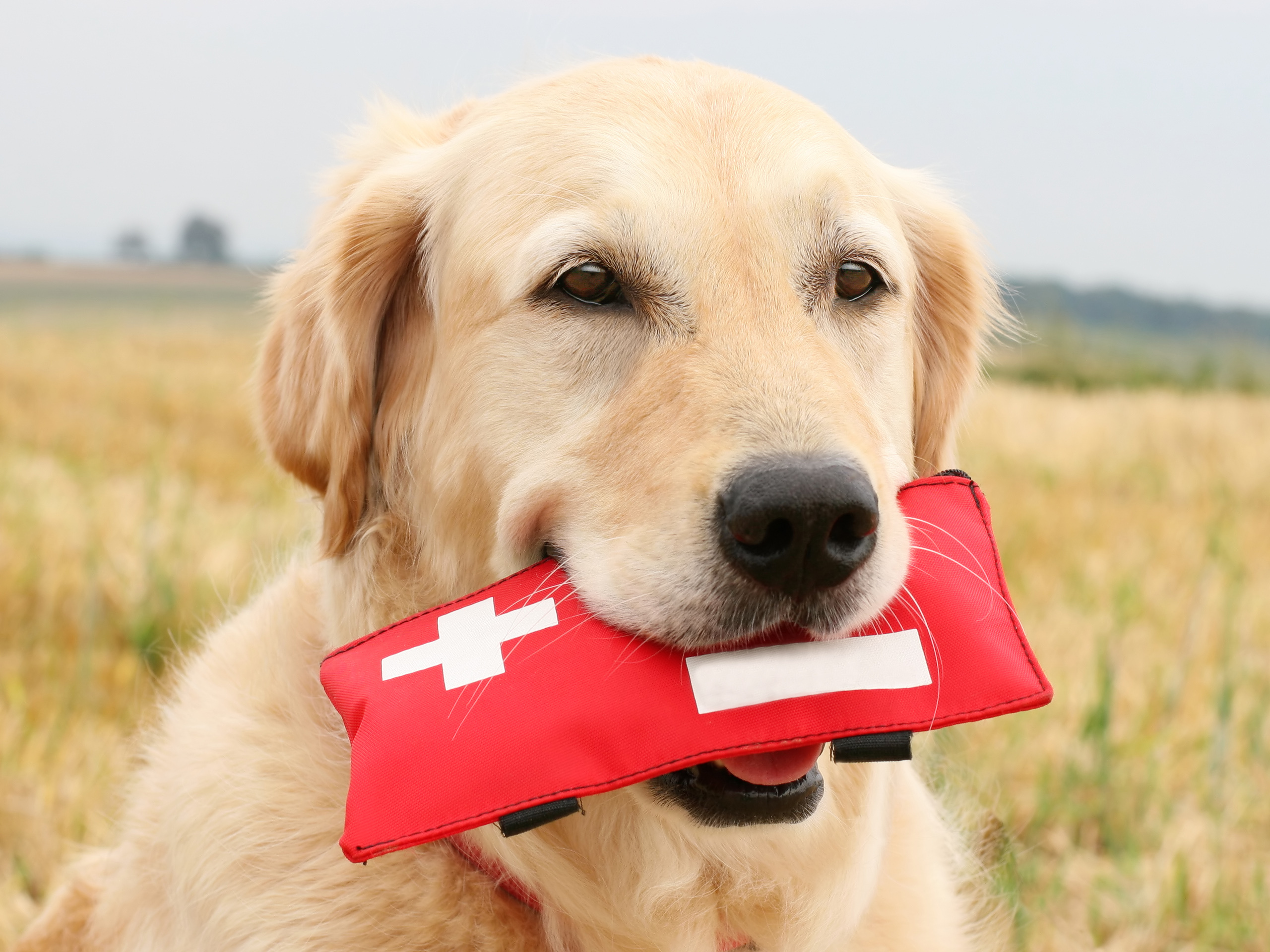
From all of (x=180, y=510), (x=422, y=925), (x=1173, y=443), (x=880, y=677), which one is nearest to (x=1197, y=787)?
(x=880, y=677)

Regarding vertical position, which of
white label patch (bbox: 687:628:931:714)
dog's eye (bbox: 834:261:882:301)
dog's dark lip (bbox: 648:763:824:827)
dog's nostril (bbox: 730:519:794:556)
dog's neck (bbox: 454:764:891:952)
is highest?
dog's eye (bbox: 834:261:882:301)

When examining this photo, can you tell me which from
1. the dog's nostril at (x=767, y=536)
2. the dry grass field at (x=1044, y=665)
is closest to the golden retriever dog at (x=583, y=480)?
the dog's nostril at (x=767, y=536)

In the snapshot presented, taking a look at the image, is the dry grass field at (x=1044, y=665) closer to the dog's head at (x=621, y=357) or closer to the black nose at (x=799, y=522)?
the dog's head at (x=621, y=357)

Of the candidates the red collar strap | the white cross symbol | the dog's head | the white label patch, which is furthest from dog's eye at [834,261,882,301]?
the red collar strap

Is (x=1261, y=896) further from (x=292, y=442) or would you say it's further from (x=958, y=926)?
(x=292, y=442)

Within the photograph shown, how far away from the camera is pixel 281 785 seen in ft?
6.95

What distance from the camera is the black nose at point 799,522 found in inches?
61.8

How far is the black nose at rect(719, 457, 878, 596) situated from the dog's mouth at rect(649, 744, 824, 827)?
0.31 m

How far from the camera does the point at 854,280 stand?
2176 millimetres

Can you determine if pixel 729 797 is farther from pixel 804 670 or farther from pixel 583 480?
pixel 583 480

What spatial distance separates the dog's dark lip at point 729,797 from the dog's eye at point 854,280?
962mm

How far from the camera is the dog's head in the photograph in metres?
1.69

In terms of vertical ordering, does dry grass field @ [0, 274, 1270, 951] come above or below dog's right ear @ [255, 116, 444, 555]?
below

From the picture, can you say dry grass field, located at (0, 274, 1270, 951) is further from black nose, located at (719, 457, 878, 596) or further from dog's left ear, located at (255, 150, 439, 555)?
black nose, located at (719, 457, 878, 596)
